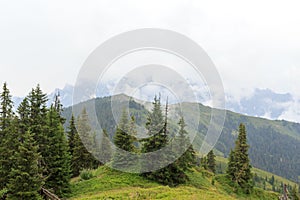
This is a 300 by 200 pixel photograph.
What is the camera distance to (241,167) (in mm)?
53531

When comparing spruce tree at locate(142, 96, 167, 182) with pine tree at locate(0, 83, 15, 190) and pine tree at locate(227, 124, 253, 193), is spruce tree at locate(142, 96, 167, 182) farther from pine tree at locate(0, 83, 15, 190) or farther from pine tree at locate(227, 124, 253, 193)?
pine tree at locate(227, 124, 253, 193)

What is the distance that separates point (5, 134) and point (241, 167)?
39484mm

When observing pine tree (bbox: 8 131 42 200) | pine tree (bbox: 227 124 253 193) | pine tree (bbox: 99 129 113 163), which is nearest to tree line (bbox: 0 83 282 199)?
pine tree (bbox: 8 131 42 200)

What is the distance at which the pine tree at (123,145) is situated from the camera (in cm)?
4207

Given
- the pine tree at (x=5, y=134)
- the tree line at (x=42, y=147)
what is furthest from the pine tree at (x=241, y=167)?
the pine tree at (x=5, y=134)

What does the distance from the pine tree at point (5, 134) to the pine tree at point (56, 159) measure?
4137mm

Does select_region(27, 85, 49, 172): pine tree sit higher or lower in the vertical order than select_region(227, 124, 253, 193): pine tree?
higher

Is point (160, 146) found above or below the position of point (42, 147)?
above

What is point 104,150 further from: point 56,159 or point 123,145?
point 56,159

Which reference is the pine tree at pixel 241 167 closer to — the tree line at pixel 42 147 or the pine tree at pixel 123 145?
the tree line at pixel 42 147

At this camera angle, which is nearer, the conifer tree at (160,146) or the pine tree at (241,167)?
the conifer tree at (160,146)

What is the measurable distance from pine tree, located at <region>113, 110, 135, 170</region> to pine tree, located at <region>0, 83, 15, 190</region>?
13.3 m

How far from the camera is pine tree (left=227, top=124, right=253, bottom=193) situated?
5322 cm

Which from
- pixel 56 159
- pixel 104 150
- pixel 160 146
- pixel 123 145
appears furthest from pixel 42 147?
pixel 104 150
